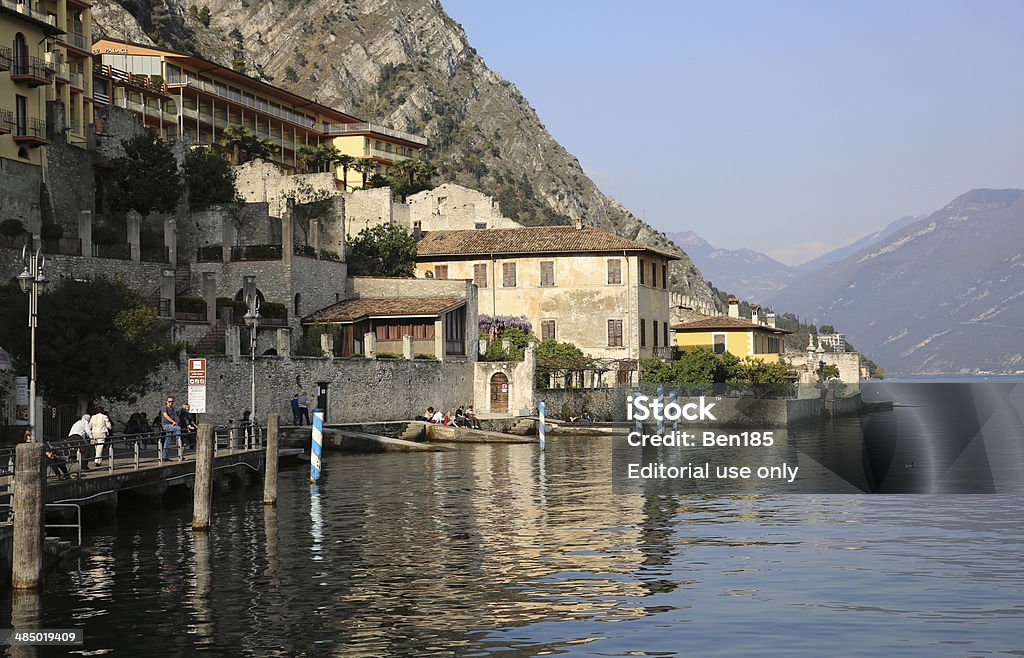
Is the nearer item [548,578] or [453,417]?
[548,578]

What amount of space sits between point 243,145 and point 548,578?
70192mm

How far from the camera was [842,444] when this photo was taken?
6291cm

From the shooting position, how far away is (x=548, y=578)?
864 inches

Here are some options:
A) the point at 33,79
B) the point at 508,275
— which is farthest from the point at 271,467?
the point at 508,275

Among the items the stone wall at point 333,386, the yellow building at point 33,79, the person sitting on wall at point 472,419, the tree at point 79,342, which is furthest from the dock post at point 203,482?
the person sitting on wall at point 472,419

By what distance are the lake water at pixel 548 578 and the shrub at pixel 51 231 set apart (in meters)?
24.8

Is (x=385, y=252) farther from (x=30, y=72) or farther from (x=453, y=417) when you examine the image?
(x=30, y=72)

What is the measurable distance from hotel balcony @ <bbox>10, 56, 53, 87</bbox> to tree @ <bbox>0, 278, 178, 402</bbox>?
2210cm

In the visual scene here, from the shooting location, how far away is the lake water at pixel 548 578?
1736cm

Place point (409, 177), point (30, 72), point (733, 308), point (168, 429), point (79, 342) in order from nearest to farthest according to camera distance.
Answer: point (168, 429)
point (79, 342)
point (30, 72)
point (409, 177)
point (733, 308)

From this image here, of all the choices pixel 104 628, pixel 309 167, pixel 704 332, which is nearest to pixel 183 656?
pixel 104 628

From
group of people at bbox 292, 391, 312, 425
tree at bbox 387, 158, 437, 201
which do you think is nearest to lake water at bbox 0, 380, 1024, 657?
group of people at bbox 292, 391, 312, 425

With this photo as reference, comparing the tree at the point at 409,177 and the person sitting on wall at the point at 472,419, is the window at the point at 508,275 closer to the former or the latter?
the person sitting on wall at the point at 472,419

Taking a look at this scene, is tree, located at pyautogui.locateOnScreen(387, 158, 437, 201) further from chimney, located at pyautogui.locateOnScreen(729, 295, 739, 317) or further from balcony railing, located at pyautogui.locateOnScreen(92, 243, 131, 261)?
balcony railing, located at pyautogui.locateOnScreen(92, 243, 131, 261)
